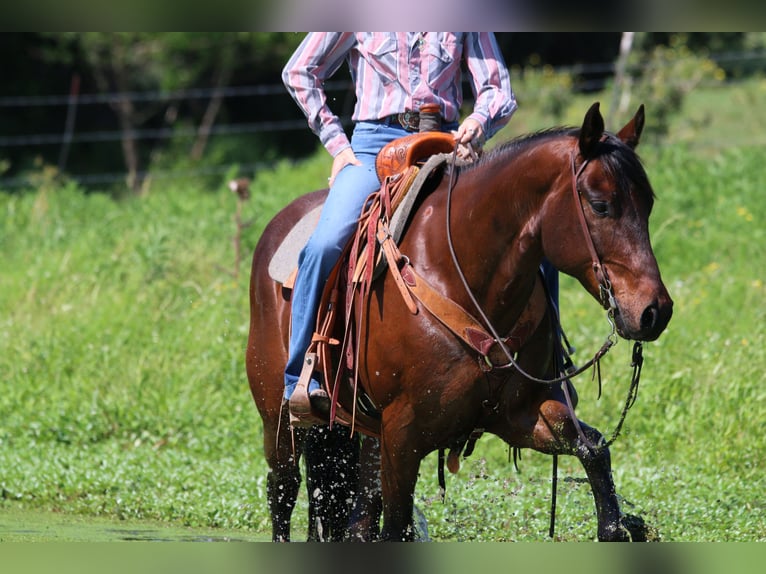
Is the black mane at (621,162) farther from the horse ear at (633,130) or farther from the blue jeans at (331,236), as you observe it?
the blue jeans at (331,236)

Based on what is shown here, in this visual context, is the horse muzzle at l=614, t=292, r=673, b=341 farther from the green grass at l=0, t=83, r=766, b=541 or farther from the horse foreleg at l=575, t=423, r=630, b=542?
the green grass at l=0, t=83, r=766, b=541

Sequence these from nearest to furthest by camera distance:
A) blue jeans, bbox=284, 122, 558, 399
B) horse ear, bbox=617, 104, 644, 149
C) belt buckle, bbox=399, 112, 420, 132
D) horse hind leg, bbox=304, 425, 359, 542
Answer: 1. horse ear, bbox=617, 104, 644, 149
2. blue jeans, bbox=284, 122, 558, 399
3. belt buckle, bbox=399, 112, 420, 132
4. horse hind leg, bbox=304, 425, 359, 542

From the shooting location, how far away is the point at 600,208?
13.8ft

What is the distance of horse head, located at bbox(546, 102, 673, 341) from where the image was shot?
13.4ft

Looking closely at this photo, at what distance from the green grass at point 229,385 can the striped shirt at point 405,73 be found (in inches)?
64.9

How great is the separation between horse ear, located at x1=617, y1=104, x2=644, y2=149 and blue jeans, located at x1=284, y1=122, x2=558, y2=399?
79cm

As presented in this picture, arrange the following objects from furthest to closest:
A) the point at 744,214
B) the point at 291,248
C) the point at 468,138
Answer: the point at 744,214 → the point at 291,248 → the point at 468,138

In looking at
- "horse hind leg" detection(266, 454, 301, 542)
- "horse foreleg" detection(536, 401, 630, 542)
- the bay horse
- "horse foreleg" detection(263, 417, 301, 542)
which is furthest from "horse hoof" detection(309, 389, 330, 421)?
"horse foreleg" detection(536, 401, 630, 542)

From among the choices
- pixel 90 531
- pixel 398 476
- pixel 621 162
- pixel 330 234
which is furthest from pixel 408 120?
pixel 90 531

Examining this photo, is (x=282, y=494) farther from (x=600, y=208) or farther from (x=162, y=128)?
(x=162, y=128)

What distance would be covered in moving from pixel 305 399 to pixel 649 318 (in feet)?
5.61

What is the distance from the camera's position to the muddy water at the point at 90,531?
655 centimetres

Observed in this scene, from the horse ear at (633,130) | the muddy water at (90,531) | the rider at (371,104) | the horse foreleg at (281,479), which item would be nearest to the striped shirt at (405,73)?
the rider at (371,104)

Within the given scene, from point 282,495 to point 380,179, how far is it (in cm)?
186
